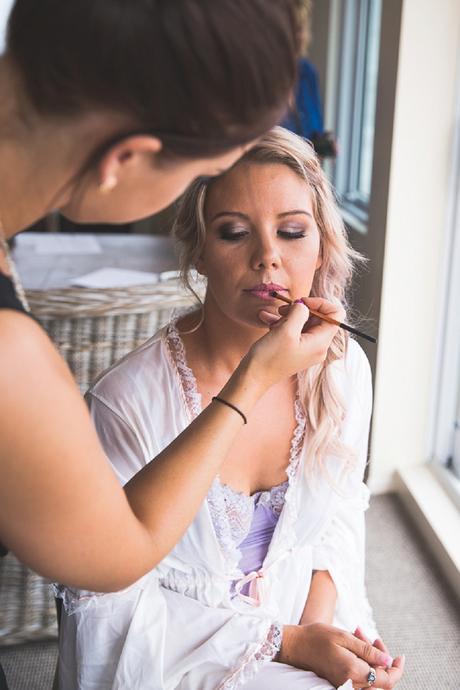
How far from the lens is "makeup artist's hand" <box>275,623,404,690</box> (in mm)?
1204

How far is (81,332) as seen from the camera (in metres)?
1.82

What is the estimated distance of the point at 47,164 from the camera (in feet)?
2.31

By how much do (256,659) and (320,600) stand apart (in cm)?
25

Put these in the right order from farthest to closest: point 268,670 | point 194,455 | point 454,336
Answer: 1. point 454,336
2. point 268,670
3. point 194,455

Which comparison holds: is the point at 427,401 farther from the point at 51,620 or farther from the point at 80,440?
the point at 80,440

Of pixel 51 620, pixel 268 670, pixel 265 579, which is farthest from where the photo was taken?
pixel 51 620

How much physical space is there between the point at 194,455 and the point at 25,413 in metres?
0.22

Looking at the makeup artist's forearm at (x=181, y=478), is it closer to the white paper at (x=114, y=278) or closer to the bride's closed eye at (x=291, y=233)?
the bride's closed eye at (x=291, y=233)

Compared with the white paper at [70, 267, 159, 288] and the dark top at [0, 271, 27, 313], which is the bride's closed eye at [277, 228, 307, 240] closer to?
the dark top at [0, 271, 27, 313]

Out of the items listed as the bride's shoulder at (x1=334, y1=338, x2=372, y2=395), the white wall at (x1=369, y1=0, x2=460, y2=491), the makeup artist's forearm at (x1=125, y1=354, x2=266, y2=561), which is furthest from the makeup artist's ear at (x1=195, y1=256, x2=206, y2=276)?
the white wall at (x1=369, y1=0, x2=460, y2=491)

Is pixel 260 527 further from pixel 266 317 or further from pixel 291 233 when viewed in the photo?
Answer: pixel 291 233

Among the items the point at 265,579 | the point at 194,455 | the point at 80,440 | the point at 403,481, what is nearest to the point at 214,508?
the point at 265,579

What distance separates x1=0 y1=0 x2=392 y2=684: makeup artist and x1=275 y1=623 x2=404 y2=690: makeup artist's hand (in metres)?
0.54

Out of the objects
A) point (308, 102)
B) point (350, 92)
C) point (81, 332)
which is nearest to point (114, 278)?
point (81, 332)
